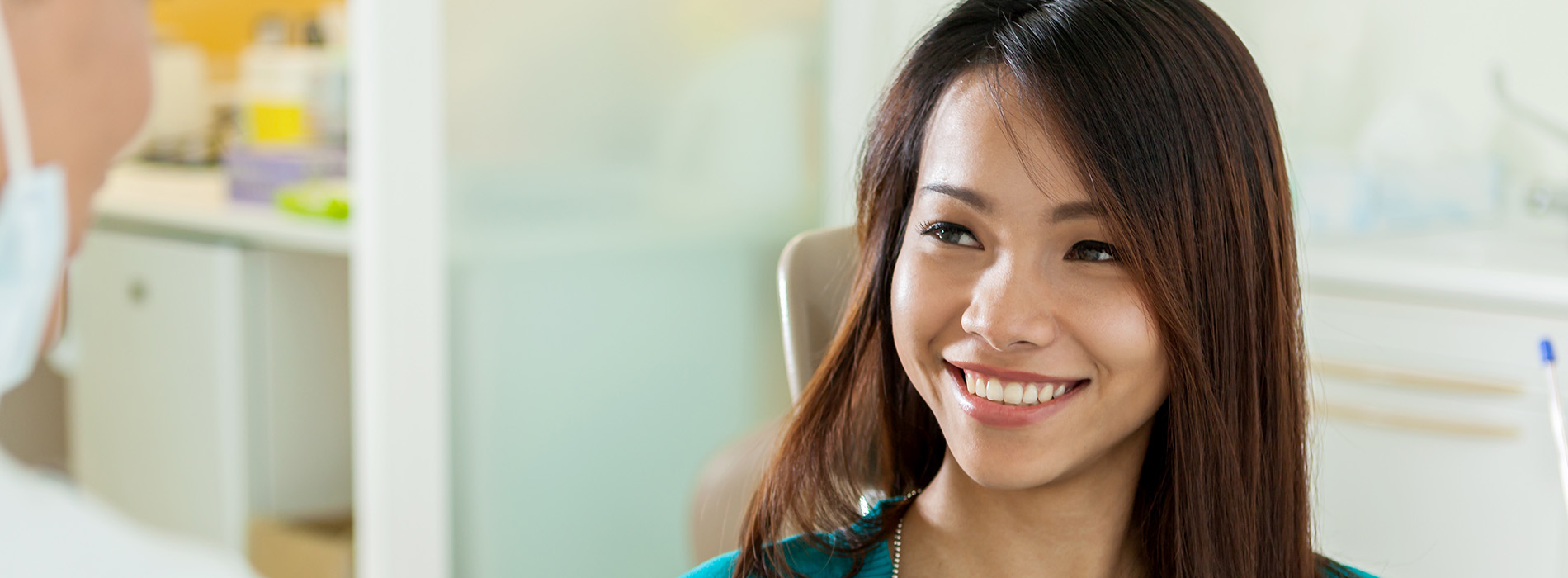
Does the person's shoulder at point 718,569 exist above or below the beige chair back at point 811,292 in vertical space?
below

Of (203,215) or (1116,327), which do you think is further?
(203,215)

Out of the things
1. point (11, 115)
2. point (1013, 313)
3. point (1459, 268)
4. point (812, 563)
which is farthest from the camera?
point (1459, 268)

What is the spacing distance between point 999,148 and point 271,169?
1.82 m

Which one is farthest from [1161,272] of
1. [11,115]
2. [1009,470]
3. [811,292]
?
[11,115]

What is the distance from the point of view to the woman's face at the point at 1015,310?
794mm

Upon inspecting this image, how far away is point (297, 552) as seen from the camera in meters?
2.18

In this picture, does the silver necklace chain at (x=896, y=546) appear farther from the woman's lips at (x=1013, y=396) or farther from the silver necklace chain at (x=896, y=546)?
the woman's lips at (x=1013, y=396)

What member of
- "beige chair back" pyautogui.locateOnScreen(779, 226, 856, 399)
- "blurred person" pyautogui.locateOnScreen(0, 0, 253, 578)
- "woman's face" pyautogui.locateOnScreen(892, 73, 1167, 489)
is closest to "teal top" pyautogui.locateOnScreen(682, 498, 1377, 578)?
"woman's face" pyautogui.locateOnScreen(892, 73, 1167, 489)

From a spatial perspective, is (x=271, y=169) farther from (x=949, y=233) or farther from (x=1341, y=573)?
(x=1341, y=573)

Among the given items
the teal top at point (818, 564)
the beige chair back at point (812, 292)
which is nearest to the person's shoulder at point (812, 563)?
the teal top at point (818, 564)

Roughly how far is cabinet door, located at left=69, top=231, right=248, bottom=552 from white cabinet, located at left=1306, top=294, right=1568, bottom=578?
166 centimetres

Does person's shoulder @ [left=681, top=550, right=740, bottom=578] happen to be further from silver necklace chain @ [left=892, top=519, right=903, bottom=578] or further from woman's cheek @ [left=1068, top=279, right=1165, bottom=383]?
woman's cheek @ [left=1068, top=279, right=1165, bottom=383]

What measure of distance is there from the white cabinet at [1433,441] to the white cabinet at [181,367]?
1656 mm

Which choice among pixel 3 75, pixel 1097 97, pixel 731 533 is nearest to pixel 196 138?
pixel 3 75
